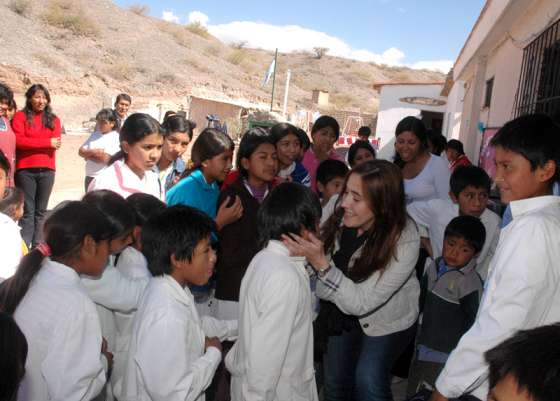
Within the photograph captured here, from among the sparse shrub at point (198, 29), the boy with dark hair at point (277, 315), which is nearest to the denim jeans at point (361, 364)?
the boy with dark hair at point (277, 315)

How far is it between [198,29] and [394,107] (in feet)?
113

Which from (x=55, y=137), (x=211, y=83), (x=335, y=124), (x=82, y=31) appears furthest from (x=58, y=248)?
(x=82, y=31)

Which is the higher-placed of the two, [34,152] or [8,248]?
Answer: [34,152]

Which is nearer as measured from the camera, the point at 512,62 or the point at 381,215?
the point at 381,215

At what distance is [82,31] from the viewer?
29.7 m

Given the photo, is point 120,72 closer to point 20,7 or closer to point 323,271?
point 20,7

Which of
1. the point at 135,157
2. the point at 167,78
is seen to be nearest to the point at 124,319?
the point at 135,157

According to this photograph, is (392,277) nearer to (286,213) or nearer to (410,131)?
(286,213)

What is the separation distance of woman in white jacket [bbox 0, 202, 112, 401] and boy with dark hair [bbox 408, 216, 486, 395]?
2025mm

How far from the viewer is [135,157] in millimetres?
2979

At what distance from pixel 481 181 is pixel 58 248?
2716 mm

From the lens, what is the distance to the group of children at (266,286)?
158 centimetres

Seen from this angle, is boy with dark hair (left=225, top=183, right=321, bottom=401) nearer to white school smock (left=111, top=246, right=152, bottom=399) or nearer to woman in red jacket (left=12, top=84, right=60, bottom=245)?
white school smock (left=111, top=246, right=152, bottom=399)

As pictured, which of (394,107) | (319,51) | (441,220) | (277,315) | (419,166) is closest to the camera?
(277,315)
